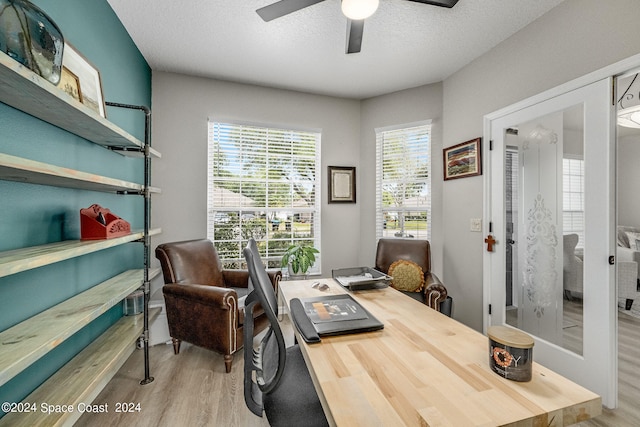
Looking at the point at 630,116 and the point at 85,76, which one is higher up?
the point at 630,116

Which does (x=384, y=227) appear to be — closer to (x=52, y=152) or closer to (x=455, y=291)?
(x=455, y=291)

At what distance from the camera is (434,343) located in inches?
39.3

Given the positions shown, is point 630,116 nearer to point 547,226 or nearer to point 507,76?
point 507,76

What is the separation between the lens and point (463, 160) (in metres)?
2.87

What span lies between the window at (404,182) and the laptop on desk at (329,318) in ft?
7.38

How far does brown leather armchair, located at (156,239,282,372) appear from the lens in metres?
2.12

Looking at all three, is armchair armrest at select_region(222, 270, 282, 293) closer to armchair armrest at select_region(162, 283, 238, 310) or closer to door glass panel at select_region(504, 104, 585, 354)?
armchair armrest at select_region(162, 283, 238, 310)

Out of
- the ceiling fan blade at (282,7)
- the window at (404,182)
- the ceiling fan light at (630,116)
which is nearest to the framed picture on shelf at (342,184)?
the window at (404,182)

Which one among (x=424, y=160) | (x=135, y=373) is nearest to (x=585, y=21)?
(x=424, y=160)

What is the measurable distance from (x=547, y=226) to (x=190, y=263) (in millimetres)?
3048

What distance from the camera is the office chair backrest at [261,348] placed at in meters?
0.89

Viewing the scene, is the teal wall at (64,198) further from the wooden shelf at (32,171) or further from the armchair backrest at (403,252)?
the armchair backrest at (403,252)

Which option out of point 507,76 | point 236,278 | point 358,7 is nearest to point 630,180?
point 507,76

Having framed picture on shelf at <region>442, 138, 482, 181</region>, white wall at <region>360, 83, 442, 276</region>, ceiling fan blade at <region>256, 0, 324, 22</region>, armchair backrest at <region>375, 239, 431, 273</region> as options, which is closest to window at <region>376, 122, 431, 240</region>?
white wall at <region>360, 83, 442, 276</region>
